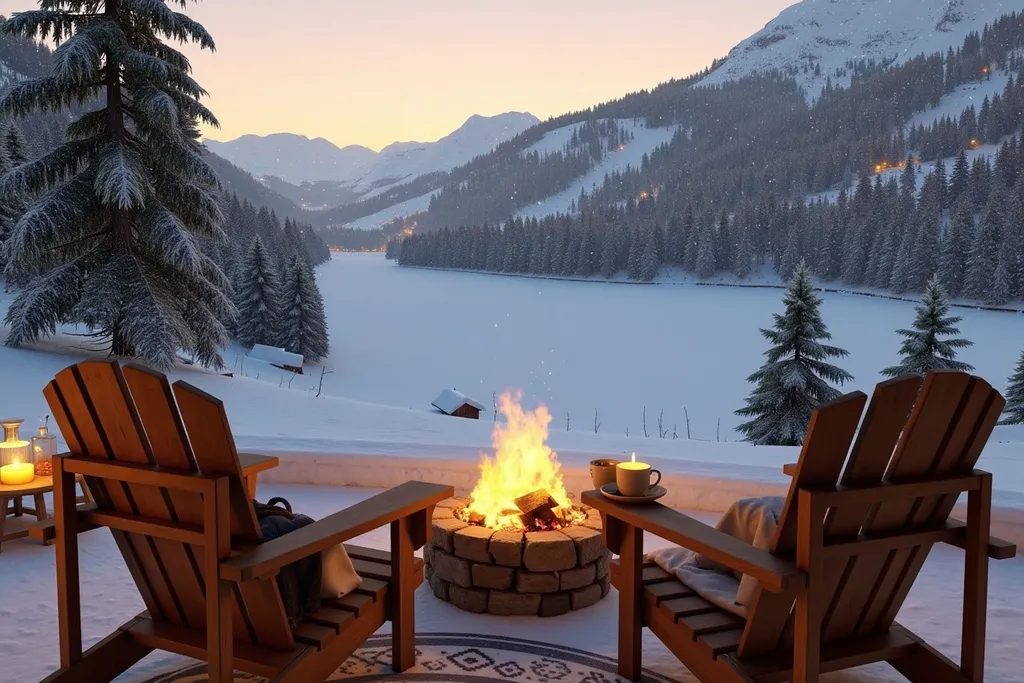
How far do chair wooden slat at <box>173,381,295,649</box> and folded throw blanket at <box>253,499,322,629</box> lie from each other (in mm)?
127

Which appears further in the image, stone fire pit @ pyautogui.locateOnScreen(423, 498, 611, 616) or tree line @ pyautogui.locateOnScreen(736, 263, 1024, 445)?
tree line @ pyautogui.locateOnScreen(736, 263, 1024, 445)

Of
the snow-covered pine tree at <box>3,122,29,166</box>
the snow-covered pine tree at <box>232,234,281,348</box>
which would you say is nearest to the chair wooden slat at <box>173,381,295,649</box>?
the snow-covered pine tree at <box>3,122,29,166</box>

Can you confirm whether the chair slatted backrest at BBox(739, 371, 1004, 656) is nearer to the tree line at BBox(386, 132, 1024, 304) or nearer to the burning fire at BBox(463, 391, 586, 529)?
the burning fire at BBox(463, 391, 586, 529)

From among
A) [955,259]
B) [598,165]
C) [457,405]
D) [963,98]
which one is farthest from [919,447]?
[598,165]

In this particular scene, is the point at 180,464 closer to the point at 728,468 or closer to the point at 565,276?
the point at 728,468

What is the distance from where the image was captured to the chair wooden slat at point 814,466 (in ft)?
6.24

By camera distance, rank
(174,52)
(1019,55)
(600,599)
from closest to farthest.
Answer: (600,599) < (174,52) < (1019,55)

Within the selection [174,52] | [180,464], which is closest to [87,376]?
[180,464]

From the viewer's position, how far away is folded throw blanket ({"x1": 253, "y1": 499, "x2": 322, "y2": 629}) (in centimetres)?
238

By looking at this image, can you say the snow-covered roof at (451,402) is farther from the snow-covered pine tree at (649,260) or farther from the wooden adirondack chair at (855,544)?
the snow-covered pine tree at (649,260)

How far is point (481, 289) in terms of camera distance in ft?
206

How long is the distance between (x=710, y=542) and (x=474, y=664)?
3.90ft

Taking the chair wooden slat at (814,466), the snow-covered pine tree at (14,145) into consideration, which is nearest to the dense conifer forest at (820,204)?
the snow-covered pine tree at (14,145)

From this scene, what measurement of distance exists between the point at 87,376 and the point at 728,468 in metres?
3.76
